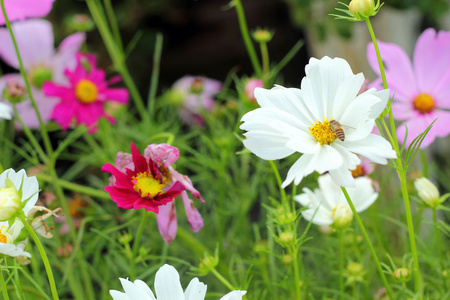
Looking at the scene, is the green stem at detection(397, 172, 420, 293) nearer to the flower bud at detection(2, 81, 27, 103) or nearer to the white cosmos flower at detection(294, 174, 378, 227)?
the white cosmos flower at detection(294, 174, 378, 227)

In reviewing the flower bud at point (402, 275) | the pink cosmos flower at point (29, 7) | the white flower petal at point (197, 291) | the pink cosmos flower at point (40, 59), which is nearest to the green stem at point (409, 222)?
the flower bud at point (402, 275)

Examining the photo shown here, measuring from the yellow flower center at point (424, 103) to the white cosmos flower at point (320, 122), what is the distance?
0.61 feet

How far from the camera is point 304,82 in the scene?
345mm

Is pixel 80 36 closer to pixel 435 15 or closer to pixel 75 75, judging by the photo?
pixel 75 75

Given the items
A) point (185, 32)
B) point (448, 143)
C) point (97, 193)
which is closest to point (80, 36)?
point (97, 193)

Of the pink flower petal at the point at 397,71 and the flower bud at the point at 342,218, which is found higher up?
the pink flower petal at the point at 397,71

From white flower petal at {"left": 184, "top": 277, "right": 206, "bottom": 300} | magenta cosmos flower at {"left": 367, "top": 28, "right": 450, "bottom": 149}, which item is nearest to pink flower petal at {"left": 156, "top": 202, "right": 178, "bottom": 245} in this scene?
white flower petal at {"left": 184, "top": 277, "right": 206, "bottom": 300}

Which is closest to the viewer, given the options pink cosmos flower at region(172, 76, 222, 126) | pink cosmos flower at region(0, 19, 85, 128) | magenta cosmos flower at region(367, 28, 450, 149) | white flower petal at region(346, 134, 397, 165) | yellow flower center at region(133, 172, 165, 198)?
white flower petal at region(346, 134, 397, 165)

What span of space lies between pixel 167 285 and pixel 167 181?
113 mm

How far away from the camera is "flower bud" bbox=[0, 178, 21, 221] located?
1.00 feet

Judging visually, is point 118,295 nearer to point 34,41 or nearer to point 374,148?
point 374,148

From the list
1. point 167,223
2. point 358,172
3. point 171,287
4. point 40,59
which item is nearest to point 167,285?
point 171,287

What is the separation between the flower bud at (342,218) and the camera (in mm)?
437

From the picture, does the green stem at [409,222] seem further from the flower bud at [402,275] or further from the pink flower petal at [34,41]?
the pink flower petal at [34,41]
